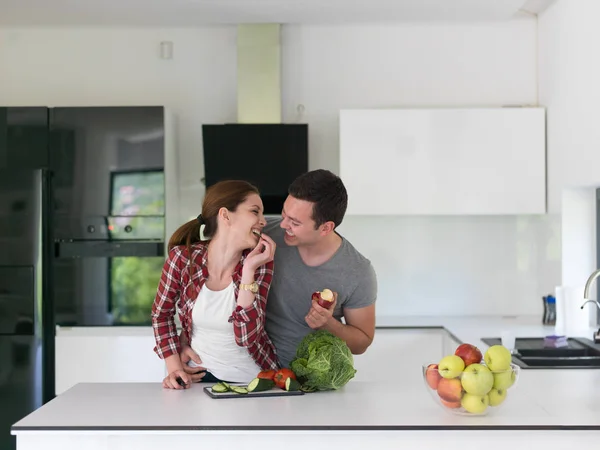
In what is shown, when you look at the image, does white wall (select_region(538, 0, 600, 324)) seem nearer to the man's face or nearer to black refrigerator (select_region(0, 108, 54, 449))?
the man's face

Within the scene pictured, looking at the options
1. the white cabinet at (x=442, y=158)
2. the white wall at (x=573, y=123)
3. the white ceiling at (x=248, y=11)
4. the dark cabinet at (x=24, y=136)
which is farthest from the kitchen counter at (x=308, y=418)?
the white ceiling at (x=248, y=11)

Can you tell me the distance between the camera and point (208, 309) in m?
2.74

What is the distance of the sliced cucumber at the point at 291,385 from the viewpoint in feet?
8.38

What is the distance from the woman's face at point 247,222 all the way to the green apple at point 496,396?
904 millimetres

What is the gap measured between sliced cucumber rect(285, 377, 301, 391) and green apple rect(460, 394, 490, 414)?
533mm

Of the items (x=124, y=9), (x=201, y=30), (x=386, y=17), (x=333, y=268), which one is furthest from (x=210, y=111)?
(x=333, y=268)

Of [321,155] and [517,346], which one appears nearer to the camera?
[517,346]

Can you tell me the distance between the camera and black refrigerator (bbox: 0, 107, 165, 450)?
464cm

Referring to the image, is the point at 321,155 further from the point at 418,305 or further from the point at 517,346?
the point at 517,346

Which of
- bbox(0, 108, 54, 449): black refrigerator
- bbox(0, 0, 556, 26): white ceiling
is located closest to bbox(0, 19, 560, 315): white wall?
bbox(0, 0, 556, 26): white ceiling

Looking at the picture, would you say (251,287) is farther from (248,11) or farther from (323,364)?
(248,11)

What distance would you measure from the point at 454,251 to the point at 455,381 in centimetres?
304

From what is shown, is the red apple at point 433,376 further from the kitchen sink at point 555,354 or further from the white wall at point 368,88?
the white wall at point 368,88

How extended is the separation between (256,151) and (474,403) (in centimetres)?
274
